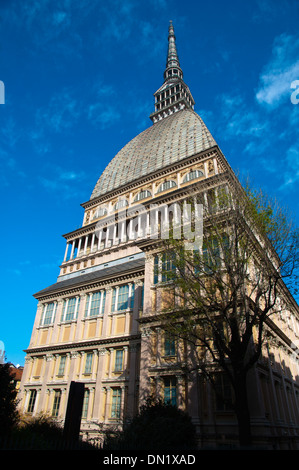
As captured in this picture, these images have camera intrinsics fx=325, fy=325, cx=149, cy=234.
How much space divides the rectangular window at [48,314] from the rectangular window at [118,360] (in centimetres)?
1227

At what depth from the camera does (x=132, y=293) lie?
115 feet

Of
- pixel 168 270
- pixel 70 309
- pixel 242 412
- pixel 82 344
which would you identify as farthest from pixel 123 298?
pixel 242 412

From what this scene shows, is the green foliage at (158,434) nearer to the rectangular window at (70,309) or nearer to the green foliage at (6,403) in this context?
the green foliage at (6,403)

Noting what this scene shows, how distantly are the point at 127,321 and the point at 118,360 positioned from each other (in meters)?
3.88

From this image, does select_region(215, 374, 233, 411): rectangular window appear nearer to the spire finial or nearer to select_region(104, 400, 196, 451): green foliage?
select_region(104, 400, 196, 451): green foliage

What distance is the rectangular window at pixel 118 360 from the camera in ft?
105

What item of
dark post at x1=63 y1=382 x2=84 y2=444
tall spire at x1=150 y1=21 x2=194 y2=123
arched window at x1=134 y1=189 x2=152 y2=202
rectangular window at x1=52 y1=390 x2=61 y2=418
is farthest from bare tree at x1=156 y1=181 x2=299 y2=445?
tall spire at x1=150 y1=21 x2=194 y2=123

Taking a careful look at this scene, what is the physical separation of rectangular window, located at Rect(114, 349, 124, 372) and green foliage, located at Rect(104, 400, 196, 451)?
12.6m

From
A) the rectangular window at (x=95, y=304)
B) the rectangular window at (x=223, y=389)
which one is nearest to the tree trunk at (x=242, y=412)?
the rectangular window at (x=223, y=389)

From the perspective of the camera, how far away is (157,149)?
63.5 m

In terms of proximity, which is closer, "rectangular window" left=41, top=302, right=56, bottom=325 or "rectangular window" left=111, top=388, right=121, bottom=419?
"rectangular window" left=111, top=388, right=121, bottom=419

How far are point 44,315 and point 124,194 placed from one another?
2541cm

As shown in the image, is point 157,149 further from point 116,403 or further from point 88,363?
point 116,403

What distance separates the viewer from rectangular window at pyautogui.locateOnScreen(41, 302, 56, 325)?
41741 mm
